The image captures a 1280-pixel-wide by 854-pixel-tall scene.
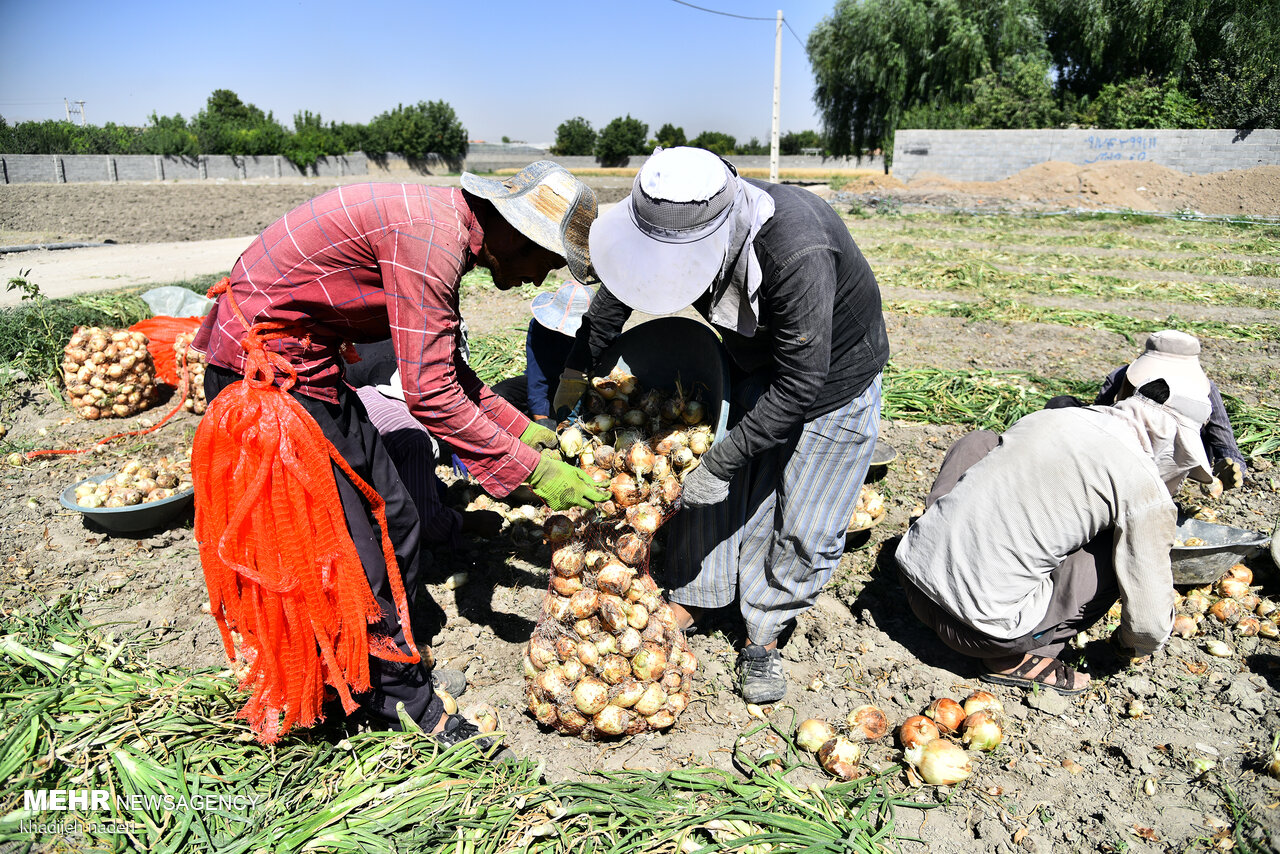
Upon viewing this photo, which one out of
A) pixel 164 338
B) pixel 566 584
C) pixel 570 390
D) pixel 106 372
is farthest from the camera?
pixel 164 338

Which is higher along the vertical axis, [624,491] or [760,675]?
[624,491]

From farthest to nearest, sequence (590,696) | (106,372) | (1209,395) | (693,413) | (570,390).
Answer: (106,372)
(1209,395)
(570,390)
(693,413)
(590,696)

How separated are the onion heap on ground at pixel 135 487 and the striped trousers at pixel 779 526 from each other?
2654 millimetres

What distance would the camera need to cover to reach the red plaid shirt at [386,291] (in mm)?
1854

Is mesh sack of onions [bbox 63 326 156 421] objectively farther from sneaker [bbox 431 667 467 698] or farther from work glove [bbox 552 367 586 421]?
work glove [bbox 552 367 586 421]

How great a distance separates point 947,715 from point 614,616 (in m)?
1.18

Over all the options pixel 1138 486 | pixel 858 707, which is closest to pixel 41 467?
pixel 858 707

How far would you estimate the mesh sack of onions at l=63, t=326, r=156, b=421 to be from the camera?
468cm

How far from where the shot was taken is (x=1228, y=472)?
128 inches

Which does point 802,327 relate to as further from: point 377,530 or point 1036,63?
point 1036,63

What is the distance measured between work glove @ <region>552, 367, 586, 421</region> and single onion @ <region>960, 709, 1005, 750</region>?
1.75m

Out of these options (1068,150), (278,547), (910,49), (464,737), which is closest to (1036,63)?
(910,49)

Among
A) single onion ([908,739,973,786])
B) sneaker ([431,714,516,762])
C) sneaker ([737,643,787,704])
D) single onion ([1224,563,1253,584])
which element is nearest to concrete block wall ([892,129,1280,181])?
single onion ([1224,563,1253,584])

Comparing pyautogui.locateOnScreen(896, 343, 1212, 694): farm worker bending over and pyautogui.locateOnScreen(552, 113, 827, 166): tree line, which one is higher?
pyautogui.locateOnScreen(552, 113, 827, 166): tree line
